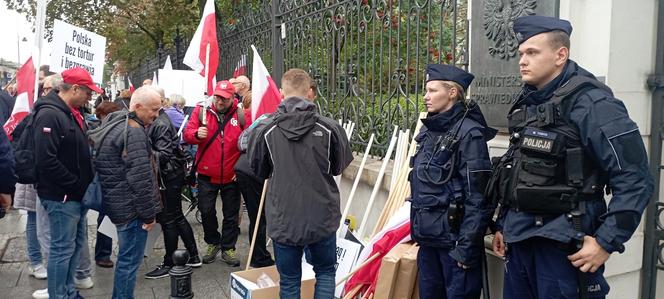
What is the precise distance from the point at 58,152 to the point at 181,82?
555 cm

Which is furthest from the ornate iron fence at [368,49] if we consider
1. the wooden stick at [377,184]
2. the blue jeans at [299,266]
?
the blue jeans at [299,266]

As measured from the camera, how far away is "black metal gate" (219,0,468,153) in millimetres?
4965

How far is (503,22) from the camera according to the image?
3.53 m

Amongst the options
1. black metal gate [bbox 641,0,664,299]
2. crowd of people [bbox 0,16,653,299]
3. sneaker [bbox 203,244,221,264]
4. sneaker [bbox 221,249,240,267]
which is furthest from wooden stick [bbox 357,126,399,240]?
black metal gate [bbox 641,0,664,299]

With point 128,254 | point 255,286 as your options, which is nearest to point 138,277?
point 128,254

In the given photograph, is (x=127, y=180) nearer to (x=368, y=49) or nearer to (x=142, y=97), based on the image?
(x=142, y=97)

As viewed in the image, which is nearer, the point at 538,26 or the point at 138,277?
the point at 538,26

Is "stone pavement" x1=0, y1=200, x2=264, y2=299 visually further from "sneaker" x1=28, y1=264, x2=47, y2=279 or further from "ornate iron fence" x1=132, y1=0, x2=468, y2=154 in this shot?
"ornate iron fence" x1=132, y1=0, x2=468, y2=154

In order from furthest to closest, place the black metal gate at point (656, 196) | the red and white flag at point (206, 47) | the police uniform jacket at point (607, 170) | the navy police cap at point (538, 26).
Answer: the red and white flag at point (206, 47) < the black metal gate at point (656, 196) < the navy police cap at point (538, 26) < the police uniform jacket at point (607, 170)

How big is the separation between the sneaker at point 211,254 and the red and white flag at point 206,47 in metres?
1.78

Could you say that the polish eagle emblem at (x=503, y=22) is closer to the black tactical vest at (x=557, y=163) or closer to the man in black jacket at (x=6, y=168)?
the black tactical vest at (x=557, y=163)

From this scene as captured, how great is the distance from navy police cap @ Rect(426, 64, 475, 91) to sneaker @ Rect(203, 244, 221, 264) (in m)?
3.66

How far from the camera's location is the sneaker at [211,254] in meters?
6.02

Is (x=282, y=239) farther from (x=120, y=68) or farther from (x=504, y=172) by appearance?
(x=120, y=68)
